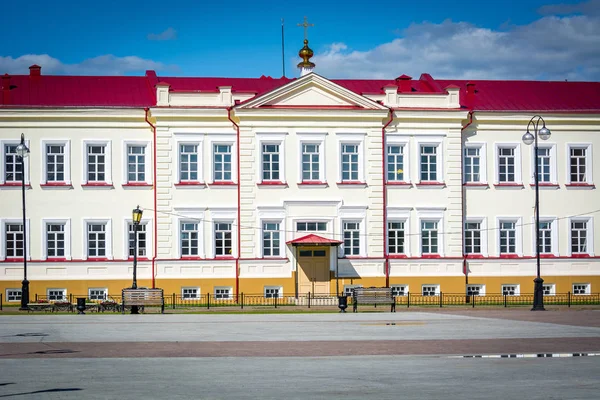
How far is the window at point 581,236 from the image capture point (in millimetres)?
48375

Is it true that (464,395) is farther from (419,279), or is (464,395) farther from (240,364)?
(419,279)

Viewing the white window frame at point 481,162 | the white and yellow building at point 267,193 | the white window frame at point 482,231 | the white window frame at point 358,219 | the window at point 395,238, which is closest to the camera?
the white and yellow building at point 267,193

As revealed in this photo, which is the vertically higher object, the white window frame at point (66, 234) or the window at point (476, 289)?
the white window frame at point (66, 234)

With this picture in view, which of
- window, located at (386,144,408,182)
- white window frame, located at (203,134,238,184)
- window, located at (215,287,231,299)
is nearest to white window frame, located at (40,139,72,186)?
white window frame, located at (203,134,238,184)

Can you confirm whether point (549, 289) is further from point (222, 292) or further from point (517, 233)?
point (222, 292)

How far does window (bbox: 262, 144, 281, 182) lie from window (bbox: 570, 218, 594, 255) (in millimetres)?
15040

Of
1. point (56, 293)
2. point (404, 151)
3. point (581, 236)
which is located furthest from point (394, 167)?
point (56, 293)

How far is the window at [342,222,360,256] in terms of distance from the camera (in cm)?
4600

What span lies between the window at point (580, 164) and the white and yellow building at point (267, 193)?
1.92 metres

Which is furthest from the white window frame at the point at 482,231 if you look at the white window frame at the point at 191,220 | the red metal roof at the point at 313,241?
the white window frame at the point at 191,220

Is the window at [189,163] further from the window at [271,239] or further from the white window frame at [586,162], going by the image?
the white window frame at [586,162]

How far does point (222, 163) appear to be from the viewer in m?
46.0

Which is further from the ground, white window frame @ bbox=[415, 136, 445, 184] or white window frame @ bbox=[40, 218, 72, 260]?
white window frame @ bbox=[415, 136, 445, 184]

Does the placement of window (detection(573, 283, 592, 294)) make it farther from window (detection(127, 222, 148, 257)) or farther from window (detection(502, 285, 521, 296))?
window (detection(127, 222, 148, 257))
